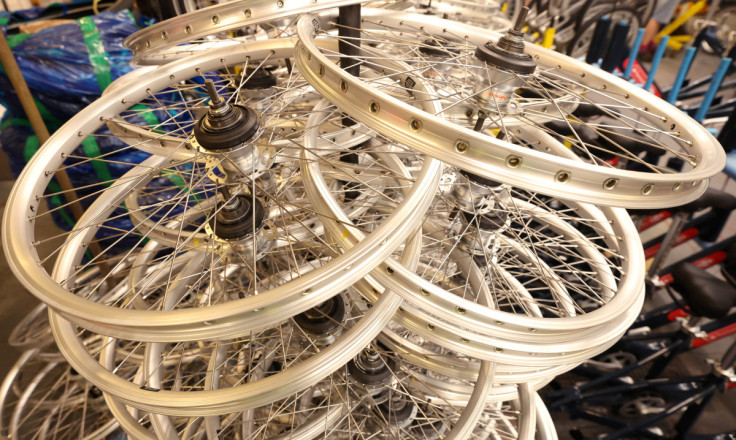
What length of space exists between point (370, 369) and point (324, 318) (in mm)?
155

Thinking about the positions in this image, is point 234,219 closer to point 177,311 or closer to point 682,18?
point 177,311

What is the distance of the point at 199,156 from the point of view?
0.70m

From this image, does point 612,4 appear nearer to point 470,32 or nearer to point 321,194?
point 470,32

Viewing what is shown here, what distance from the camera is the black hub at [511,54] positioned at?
0.62 metres

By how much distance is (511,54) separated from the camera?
2.06ft

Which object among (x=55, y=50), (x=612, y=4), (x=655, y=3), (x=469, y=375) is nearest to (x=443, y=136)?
(x=469, y=375)

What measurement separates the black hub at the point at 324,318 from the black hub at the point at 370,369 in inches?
3.7

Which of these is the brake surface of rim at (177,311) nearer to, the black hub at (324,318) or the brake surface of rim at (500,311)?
the brake surface of rim at (500,311)

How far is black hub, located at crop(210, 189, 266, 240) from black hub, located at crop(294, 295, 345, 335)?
0.21 meters

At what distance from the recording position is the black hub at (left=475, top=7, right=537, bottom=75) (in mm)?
620

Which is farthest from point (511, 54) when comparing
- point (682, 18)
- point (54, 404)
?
point (682, 18)

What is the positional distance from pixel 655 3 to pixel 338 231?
467cm

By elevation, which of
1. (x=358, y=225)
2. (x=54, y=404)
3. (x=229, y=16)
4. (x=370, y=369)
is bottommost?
(x=54, y=404)

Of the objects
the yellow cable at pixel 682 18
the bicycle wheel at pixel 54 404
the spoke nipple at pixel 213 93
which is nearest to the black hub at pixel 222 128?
the spoke nipple at pixel 213 93
